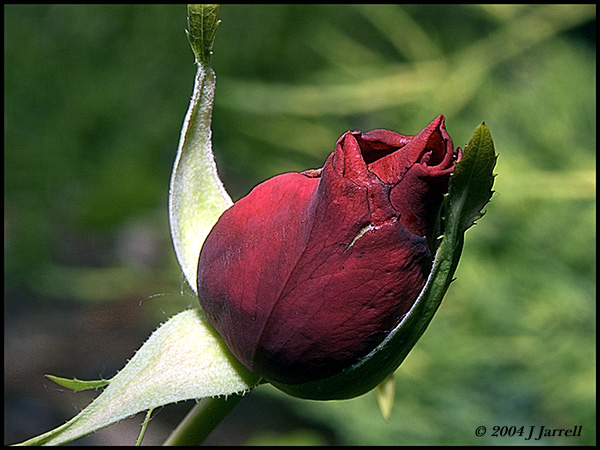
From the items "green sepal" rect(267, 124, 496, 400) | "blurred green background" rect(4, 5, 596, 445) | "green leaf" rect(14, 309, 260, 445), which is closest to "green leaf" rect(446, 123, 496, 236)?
"green sepal" rect(267, 124, 496, 400)

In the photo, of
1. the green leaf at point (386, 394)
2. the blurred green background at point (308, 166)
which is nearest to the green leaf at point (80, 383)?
the green leaf at point (386, 394)

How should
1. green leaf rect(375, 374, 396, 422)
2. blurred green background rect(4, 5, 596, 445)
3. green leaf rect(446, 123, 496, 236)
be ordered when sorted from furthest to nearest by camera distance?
blurred green background rect(4, 5, 596, 445)
green leaf rect(375, 374, 396, 422)
green leaf rect(446, 123, 496, 236)

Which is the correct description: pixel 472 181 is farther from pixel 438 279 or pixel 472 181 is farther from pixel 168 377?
pixel 168 377

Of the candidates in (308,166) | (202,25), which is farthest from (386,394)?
(308,166)

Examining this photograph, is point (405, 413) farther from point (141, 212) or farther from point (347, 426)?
point (141, 212)

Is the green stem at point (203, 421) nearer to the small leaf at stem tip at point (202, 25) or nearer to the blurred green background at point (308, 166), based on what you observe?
the small leaf at stem tip at point (202, 25)

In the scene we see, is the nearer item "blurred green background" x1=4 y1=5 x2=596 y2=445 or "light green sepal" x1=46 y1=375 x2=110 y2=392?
"light green sepal" x1=46 y1=375 x2=110 y2=392

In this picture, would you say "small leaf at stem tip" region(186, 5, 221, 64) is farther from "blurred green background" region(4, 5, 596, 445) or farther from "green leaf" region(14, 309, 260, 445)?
"blurred green background" region(4, 5, 596, 445)
